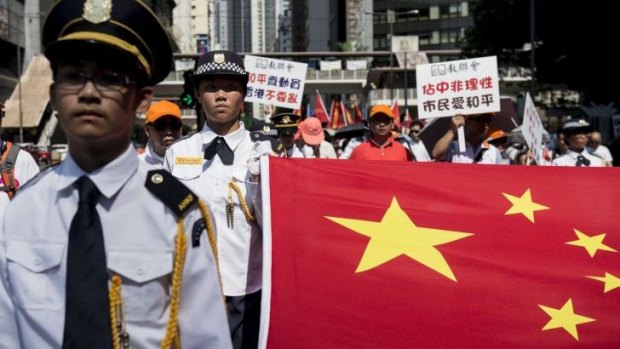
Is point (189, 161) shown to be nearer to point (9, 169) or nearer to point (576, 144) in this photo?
point (9, 169)

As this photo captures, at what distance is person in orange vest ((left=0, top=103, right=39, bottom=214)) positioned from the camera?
5438mm

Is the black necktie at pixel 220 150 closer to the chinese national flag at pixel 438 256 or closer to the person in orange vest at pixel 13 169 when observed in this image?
the chinese national flag at pixel 438 256

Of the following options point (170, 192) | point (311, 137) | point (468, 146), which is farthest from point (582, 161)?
point (170, 192)

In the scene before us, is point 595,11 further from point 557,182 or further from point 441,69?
point 557,182

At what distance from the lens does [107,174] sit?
228 cm

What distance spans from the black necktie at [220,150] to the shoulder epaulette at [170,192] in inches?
70.5

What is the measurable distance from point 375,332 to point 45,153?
32880 mm

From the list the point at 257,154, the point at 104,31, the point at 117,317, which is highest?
the point at 104,31

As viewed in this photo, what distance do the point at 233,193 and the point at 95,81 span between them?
192cm

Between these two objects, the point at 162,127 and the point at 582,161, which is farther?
the point at 582,161

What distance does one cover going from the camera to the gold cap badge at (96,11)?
7.36ft

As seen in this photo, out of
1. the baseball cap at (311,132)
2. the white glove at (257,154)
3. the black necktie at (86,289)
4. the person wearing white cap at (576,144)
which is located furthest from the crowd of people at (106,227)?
the baseball cap at (311,132)

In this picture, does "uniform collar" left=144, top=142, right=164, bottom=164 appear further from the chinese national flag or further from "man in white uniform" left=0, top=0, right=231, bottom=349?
"man in white uniform" left=0, top=0, right=231, bottom=349

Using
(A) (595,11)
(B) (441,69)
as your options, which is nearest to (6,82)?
(A) (595,11)
